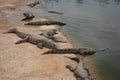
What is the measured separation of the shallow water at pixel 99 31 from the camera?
11188 millimetres

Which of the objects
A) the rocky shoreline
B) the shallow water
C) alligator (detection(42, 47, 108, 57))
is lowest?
the shallow water

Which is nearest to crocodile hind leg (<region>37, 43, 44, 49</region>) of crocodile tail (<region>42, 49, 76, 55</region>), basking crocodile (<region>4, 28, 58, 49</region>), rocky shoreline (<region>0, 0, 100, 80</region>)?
basking crocodile (<region>4, 28, 58, 49</region>)

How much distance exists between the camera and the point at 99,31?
16266 millimetres

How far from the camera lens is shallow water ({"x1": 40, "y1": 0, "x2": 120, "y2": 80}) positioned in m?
11.2

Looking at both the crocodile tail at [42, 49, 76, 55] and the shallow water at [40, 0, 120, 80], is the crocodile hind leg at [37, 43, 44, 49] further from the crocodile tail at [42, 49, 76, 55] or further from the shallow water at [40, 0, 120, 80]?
the shallow water at [40, 0, 120, 80]

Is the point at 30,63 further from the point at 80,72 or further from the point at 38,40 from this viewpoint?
the point at 38,40

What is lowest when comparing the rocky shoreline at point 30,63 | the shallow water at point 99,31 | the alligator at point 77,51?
the shallow water at point 99,31

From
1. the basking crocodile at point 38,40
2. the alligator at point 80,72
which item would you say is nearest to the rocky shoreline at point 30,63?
the alligator at point 80,72

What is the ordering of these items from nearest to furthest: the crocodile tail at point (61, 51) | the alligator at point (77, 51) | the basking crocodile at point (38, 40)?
the crocodile tail at point (61, 51) < the alligator at point (77, 51) < the basking crocodile at point (38, 40)

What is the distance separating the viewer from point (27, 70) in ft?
30.5

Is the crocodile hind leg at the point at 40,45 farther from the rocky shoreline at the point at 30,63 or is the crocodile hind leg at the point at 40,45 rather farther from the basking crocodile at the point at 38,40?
the rocky shoreline at the point at 30,63

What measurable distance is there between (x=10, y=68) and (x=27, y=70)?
1.85 ft

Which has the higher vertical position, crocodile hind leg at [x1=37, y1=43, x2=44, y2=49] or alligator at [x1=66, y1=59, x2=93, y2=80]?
alligator at [x1=66, y1=59, x2=93, y2=80]

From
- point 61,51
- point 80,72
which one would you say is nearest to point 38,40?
point 61,51
